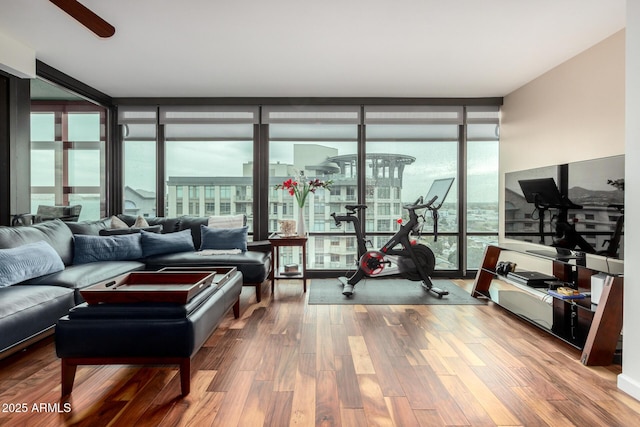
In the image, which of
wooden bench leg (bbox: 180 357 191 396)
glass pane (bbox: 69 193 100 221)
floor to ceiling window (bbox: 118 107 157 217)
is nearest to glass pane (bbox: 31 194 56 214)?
glass pane (bbox: 69 193 100 221)

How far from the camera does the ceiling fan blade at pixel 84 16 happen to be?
2.20 metres

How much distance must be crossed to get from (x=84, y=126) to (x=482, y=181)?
544 cm

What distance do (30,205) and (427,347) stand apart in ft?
13.7

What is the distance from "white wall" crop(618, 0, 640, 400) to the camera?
80.9 inches

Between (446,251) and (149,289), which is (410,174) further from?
(149,289)

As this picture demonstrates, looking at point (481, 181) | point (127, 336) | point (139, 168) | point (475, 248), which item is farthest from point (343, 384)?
point (139, 168)

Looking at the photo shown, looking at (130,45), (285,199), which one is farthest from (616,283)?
(130,45)

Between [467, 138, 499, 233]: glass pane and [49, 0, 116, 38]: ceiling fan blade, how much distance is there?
4.55m

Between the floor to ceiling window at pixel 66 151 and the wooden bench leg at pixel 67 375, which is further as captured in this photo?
the floor to ceiling window at pixel 66 151

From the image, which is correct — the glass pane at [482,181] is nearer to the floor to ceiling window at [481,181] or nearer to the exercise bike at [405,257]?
the floor to ceiling window at [481,181]

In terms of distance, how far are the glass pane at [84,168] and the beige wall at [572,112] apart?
557 centimetres

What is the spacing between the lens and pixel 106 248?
3.78 meters

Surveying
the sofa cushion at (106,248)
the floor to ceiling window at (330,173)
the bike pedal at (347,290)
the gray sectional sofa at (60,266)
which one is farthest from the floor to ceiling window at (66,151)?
the bike pedal at (347,290)

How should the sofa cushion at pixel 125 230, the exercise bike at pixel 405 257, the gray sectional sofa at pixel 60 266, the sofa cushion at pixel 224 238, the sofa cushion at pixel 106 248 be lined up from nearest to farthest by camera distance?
the gray sectional sofa at pixel 60 266, the sofa cushion at pixel 106 248, the sofa cushion at pixel 125 230, the exercise bike at pixel 405 257, the sofa cushion at pixel 224 238
